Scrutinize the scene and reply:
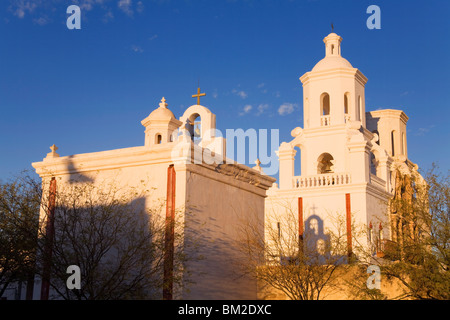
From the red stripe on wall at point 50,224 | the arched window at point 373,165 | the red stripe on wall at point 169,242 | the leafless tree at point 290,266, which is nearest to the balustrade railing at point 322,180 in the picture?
the arched window at point 373,165

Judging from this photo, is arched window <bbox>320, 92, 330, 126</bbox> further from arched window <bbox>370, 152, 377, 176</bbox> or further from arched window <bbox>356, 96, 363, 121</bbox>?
arched window <bbox>370, 152, 377, 176</bbox>

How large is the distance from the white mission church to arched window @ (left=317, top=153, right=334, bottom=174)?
0.20ft

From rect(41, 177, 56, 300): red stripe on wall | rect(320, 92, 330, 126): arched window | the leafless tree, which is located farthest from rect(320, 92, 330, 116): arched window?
rect(41, 177, 56, 300): red stripe on wall

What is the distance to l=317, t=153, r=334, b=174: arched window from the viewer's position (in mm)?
29636

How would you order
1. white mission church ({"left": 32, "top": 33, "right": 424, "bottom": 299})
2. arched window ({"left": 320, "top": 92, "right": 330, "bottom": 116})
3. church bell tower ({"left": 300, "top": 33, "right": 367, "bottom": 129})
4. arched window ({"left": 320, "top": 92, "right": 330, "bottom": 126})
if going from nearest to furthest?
1. white mission church ({"left": 32, "top": 33, "right": 424, "bottom": 299})
2. church bell tower ({"left": 300, "top": 33, "right": 367, "bottom": 129})
3. arched window ({"left": 320, "top": 92, "right": 330, "bottom": 126})
4. arched window ({"left": 320, "top": 92, "right": 330, "bottom": 116})

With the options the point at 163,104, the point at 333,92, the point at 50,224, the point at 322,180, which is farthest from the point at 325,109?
the point at 50,224

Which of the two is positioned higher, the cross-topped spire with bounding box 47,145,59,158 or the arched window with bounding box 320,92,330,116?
the arched window with bounding box 320,92,330,116

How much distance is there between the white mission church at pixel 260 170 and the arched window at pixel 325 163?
6cm

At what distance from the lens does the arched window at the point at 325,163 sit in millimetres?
29636

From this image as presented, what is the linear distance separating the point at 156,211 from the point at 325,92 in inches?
635

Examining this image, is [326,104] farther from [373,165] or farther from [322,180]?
[322,180]

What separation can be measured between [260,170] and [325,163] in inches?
342

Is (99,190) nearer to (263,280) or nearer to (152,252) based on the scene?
(152,252)

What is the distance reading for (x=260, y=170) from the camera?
74.5 feet
